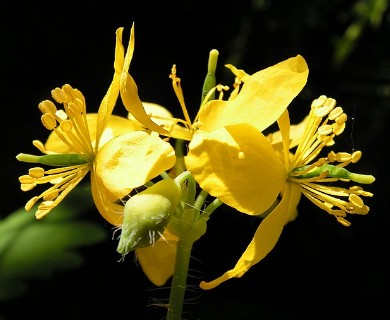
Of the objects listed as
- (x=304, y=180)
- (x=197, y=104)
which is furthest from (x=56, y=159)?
(x=197, y=104)

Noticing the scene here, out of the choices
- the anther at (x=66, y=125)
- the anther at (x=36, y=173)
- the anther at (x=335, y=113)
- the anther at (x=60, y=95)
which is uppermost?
the anther at (x=60, y=95)

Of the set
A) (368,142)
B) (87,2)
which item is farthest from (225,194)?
(87,2)

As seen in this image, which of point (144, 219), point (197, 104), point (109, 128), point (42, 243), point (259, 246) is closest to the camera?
point (144, 219)

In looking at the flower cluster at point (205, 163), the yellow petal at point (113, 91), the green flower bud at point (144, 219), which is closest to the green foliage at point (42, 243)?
the flower cluster at point (205, 163)

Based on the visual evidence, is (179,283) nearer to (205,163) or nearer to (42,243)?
(205,163)

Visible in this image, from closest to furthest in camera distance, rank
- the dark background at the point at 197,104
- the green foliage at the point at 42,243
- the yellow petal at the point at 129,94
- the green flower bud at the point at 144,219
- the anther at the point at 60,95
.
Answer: the green flower bud at the point at 144,219
the yellow petal at the point at 129,94
the anther at the point at 60,95
the green foliage at the point at 42,243
the dark background at the point at 197,104

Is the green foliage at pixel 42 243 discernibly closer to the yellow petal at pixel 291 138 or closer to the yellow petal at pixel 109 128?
the yellow petal at pixel 109 128
